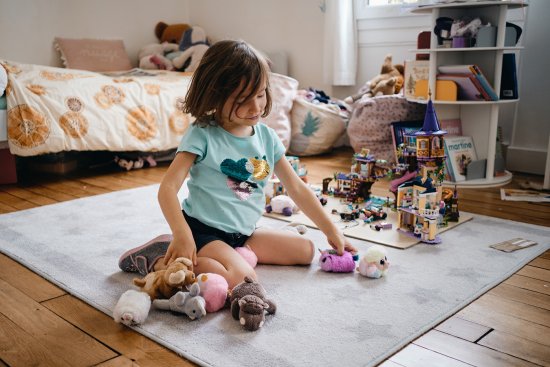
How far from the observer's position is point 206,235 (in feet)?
4.44

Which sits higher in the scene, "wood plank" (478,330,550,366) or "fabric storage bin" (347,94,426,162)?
"fabric storage bin" (347,94,426,162)

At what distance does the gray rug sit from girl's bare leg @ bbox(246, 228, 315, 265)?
0.12ft

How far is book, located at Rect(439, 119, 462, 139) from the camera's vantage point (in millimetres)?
2545

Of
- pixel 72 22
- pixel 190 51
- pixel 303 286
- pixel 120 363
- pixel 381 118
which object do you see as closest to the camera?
pixel 120 363

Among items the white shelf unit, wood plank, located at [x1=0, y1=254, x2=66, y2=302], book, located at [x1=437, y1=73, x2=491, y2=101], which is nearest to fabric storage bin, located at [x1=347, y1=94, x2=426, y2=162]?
the white shelf unit

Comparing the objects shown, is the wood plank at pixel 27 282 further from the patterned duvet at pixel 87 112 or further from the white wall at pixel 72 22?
the white wall at pixel 72 22

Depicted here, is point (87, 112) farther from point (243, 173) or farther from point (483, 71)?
point (483, 71)

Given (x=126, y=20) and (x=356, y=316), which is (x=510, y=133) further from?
(x=126, y=20)

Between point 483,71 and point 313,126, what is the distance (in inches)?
40.5

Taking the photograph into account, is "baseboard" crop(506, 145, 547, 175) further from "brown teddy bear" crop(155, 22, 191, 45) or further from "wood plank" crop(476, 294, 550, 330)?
"brown teddy bear" crop(155, 22, 191, 45)

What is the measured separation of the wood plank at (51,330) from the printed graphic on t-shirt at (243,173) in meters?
0.50

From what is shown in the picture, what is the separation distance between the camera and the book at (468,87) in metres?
2.35

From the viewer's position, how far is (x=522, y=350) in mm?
1028

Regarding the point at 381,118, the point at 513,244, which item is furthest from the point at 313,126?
the point at 513,244
